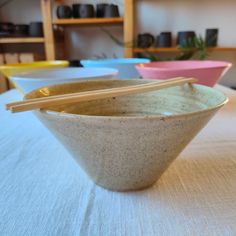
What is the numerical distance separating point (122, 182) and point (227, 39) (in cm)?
170

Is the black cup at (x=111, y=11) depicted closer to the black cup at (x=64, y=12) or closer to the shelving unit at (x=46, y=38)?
the black cup at (x=64, y=12)

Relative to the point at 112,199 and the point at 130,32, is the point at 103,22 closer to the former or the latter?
the point at 130,32

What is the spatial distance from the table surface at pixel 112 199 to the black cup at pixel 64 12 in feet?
4.11

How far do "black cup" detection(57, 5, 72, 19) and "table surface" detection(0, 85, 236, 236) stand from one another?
1253mm

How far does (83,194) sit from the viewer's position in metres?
0.31

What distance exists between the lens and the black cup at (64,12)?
149cm

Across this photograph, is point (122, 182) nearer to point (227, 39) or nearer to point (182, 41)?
point (182, 41)

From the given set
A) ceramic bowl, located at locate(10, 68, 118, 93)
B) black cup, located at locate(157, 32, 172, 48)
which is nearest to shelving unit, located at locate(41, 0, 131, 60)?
black cup, located at locate(157, 32, 172, 48)

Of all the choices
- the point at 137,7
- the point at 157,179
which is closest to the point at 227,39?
the point at 137,7

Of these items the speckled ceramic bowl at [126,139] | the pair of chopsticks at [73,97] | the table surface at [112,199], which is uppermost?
the pair of chopsticks at [73,97]

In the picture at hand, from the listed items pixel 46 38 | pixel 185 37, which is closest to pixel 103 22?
pixel 46 38

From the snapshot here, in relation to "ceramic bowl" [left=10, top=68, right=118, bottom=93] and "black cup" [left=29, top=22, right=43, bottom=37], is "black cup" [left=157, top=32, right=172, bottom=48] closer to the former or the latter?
"black cup" [left=29, top=22, right=43, bottom=37]

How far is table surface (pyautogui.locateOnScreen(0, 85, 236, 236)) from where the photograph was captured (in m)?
0.26

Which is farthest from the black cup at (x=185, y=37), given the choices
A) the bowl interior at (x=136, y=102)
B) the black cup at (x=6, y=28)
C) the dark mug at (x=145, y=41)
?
the bowl interior at (x=136, y=102)
